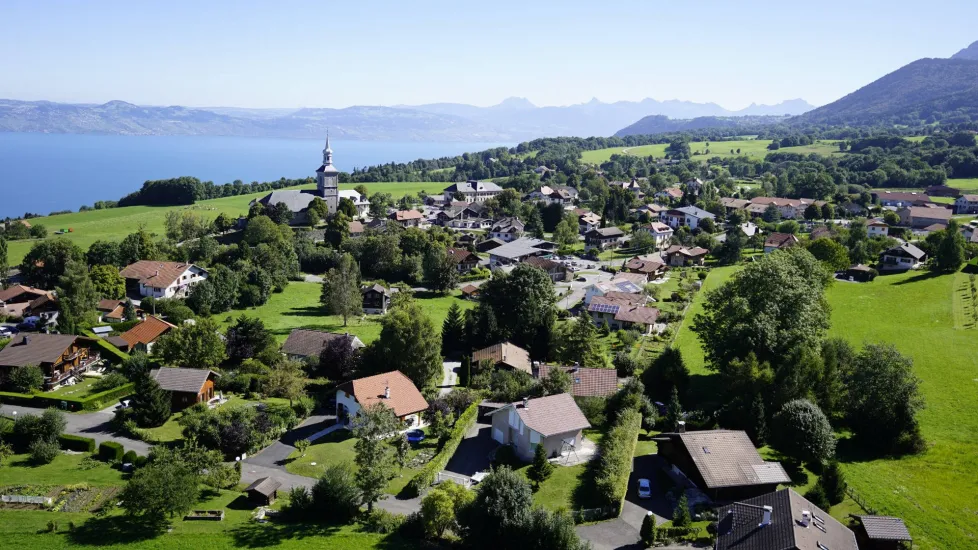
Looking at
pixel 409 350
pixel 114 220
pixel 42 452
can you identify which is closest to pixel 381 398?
pixel 409 350

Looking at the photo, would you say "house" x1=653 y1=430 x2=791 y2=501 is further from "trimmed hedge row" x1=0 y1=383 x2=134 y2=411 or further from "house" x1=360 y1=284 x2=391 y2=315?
"house" x1=360 y1=284 x2=391 y2=315

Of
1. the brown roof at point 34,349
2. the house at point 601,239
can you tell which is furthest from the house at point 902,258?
the brown roof at point 34,349

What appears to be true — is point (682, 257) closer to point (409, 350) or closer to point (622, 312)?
point (622, 312)

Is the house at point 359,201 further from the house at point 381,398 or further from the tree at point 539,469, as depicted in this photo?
the tree at point 539,469

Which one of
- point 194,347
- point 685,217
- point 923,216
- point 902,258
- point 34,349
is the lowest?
point 34,349

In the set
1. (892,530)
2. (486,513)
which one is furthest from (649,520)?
(892,530)
